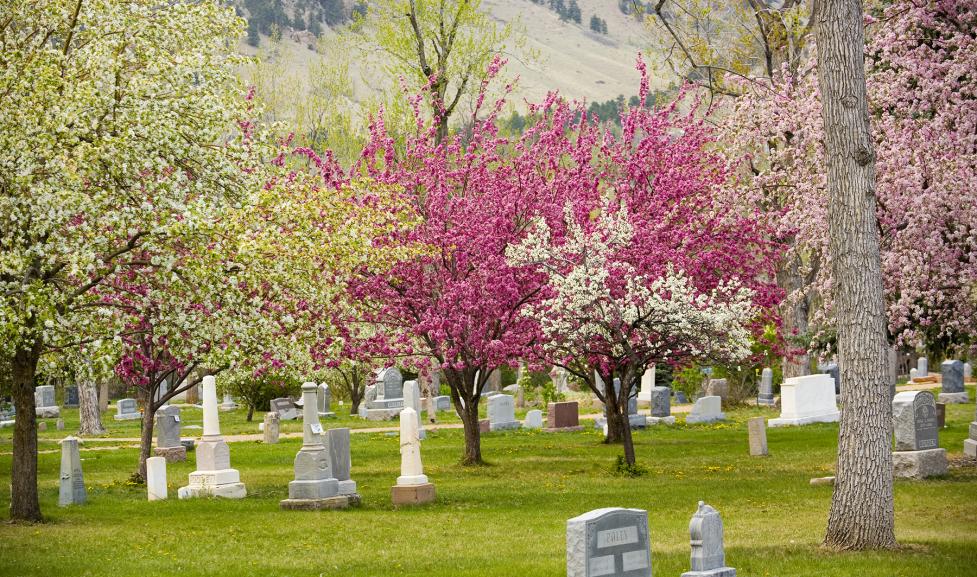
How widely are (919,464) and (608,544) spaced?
12659mm

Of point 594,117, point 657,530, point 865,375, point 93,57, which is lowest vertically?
point 657,530

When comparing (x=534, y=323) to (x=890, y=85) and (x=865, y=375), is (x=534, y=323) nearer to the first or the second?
(x=890, y=85)

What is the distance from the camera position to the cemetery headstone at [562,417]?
36.0 metres

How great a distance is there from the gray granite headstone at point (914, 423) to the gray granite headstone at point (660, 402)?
52.1 feet

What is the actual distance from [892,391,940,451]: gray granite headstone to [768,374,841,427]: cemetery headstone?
1328 cm

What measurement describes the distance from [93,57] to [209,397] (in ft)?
29.6

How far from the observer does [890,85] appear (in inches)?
909

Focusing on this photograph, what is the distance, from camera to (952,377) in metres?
40.0

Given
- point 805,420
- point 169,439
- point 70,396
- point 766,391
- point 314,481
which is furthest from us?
point 70,396

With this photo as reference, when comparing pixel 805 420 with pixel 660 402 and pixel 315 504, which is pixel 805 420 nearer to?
pixel 660 402

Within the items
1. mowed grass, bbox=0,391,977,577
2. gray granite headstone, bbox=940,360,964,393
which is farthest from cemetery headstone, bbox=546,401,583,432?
gray granite headstone, bbox=940,360,964,393

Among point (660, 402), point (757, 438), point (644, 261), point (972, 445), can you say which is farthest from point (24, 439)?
point (660, 402)

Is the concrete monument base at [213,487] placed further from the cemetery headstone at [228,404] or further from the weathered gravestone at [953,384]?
the cemetery headstone at [228,404]

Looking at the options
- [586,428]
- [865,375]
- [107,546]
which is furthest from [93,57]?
[586,428]
